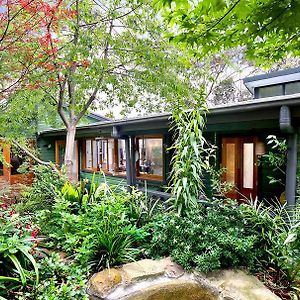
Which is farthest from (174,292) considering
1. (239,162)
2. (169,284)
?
(239,162)

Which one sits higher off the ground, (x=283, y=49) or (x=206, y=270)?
(x=283, y=49)

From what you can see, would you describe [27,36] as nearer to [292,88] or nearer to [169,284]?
[169,284]

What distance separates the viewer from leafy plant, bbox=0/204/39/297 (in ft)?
8.88

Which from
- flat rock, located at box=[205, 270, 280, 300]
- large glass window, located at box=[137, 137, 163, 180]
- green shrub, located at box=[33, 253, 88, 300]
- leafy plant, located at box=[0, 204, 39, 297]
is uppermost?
large glass window, located at box=[137, 137, 163, 180]

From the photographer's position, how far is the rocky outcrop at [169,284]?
3162mm

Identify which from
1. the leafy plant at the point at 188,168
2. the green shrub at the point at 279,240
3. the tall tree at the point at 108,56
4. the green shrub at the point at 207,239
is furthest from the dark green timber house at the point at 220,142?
the green shrub at the point at 207,239

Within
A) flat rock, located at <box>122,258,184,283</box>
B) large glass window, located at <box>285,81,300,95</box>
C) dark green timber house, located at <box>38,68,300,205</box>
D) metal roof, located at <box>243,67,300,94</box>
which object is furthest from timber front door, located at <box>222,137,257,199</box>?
flat rock, located at <box>122,258,184,283</box>

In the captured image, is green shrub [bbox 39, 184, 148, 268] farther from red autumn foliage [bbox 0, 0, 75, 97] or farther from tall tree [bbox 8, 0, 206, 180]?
tall tree [bbox 8, 0, 206, 180]

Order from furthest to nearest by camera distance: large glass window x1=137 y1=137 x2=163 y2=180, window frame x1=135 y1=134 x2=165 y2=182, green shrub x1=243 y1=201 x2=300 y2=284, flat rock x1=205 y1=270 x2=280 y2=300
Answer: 1. large glass window x1=137 y1=137 x2=163 y2=180
2. window frame x1=135 y1=134 x2=165 y2=182
3. green shrub x1=243 y1=201 x2=300 y2=284
4. flat rock x1=205 y1=270 x2=280 y2=300

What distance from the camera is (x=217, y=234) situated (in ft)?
12.5

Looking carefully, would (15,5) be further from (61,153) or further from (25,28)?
(61,153)

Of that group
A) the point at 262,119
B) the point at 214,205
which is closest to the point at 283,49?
the point at 262,119

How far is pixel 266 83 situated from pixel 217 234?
6.51 metres

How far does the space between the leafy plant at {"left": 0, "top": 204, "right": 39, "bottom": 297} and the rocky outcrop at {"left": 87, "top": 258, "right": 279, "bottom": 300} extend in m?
0.72
